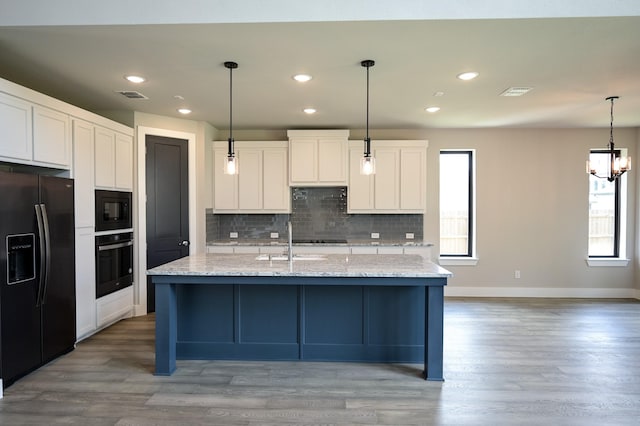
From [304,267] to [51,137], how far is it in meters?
2.45

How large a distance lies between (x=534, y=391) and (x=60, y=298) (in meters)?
3.88

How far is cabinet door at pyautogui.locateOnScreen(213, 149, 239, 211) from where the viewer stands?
564 cm

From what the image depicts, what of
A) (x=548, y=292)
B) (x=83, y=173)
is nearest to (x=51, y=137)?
(x=83, y=173)

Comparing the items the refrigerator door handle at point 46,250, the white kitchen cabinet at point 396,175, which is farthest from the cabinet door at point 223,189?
the refrigerator door handle at point 46,250

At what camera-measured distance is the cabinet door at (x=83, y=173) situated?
3.68m

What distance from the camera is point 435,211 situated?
597 centimetres

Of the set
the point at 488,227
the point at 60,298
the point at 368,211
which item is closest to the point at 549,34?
the point at 368,211

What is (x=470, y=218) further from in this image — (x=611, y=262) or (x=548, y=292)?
(x=611, y=262)

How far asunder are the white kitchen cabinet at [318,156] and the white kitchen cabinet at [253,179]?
183mm

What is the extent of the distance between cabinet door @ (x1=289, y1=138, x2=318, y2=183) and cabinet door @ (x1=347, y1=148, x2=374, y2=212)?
523 mm

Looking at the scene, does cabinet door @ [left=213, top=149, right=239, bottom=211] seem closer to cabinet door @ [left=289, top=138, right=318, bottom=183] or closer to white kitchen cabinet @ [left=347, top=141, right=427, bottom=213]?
cabinet door @ [left=289, top=138, right=318, bottom=183]

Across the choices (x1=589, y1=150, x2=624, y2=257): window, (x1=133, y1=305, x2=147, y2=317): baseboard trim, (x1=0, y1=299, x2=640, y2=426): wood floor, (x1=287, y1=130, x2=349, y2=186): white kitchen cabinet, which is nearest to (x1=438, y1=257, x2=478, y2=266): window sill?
(x1=589, y1=150, x2=624, y2=257): window

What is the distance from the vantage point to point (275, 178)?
564cm

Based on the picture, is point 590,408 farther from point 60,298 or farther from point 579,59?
point 60,298
